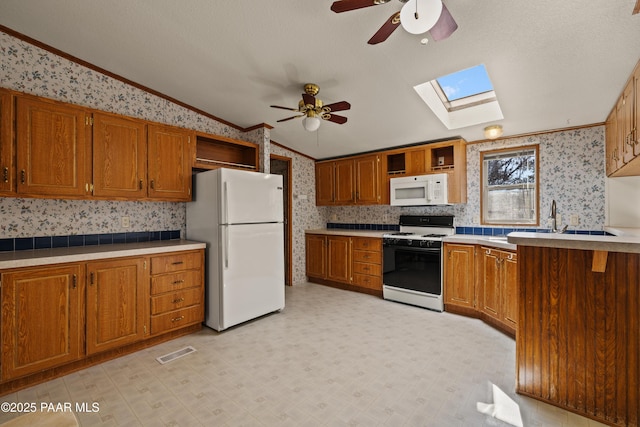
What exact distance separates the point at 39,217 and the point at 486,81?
4590 millimetres

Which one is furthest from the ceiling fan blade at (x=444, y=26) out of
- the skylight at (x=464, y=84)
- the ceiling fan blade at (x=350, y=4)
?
the skylight at (x=464, y=84)

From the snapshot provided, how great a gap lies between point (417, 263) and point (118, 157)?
11.9 ft

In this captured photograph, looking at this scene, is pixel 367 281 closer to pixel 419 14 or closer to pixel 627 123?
pixel 627 123

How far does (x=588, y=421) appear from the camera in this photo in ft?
5.72

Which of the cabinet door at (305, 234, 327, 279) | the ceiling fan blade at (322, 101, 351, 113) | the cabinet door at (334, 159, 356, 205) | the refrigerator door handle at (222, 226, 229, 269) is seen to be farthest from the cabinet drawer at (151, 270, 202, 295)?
the cabinet door at (334, 159, 356, 205)

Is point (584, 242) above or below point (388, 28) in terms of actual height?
below

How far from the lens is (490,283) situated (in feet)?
10.7

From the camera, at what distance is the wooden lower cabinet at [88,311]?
6.89ft

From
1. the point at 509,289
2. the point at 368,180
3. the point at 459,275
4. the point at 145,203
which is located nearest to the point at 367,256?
the point at 368,180

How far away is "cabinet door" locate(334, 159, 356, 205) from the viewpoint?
4.96 meters

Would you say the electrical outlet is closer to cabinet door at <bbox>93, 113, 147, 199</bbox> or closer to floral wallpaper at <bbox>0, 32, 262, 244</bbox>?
floral wallpaper at <bbox>0, 32, 262, 244</bbox>

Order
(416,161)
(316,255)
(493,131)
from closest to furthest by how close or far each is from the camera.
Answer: (493,131)
(416,161)
(316,255)

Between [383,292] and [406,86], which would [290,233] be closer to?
[383,292]

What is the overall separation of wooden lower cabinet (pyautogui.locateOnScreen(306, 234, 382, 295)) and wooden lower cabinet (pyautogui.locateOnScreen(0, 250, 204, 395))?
2.33 m
